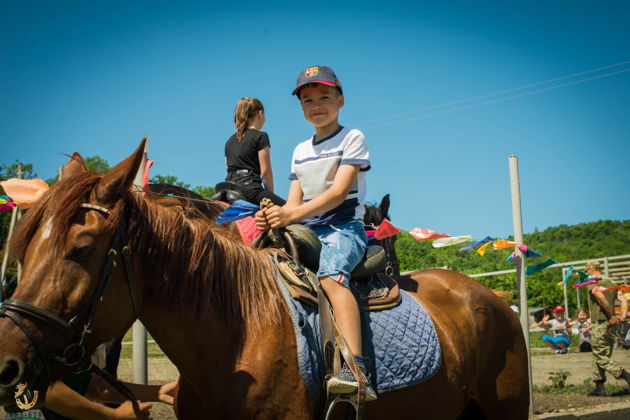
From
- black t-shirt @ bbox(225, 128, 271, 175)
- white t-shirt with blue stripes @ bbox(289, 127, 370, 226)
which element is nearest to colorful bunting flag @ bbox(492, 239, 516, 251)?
black t-shirt @ bbox(225, 128, 271, 175)

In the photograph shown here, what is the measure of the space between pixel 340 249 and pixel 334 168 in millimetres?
515

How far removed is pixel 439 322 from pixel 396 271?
2.37m

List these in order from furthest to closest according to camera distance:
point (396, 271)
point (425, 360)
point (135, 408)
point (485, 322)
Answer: point (396, 271), point (485, 322), point (425, 360), point (135, 408)

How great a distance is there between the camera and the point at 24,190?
156 inches

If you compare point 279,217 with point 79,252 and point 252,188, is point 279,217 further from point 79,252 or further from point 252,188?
point 252,188

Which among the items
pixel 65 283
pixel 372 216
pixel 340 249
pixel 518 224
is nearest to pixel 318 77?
pixel 340 249

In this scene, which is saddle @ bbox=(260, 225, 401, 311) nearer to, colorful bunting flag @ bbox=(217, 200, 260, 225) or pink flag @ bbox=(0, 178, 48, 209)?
colorful bunting flag @ bbox=(217, 200, 260, 225)

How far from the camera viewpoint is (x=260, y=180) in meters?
6.39

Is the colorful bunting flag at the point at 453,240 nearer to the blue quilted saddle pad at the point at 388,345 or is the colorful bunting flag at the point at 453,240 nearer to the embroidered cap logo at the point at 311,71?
Answer: the blue quilted saddle pad at the point at 388,345

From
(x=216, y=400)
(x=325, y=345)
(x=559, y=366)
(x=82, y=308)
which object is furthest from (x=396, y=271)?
(x=559, y=366)

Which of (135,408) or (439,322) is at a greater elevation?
(439,322)

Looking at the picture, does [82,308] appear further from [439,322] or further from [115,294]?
[439,322]

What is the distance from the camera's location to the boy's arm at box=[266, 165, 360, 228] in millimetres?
3322

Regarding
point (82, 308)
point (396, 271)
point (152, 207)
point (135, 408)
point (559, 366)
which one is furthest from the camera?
point (559, 366)
